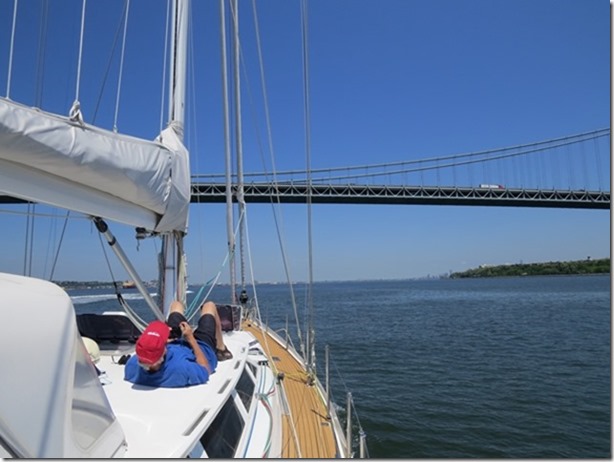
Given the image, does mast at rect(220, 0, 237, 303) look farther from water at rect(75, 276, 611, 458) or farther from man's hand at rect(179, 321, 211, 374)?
man's hand at rect(179, 321, 211, 374)

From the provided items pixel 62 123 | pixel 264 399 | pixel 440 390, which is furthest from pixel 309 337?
pixel 440 390

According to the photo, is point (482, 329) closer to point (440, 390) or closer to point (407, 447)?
point (440, 390)

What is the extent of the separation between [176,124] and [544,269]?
4090 inches

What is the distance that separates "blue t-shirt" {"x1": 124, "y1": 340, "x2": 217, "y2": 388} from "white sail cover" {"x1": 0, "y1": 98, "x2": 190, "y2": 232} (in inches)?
41.4

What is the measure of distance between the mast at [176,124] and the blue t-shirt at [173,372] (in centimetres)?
153

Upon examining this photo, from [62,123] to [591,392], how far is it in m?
9.91

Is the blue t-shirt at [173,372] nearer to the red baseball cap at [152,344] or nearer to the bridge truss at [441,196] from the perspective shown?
the red baseball cap at [152,344]

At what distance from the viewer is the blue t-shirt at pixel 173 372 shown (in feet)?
7.79

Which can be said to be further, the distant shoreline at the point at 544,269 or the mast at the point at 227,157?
the distant shoreline at the point at 544,269

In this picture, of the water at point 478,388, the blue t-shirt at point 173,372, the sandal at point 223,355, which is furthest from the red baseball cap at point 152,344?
the water at point 478,388

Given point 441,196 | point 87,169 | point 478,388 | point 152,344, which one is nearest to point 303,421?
point 152,344

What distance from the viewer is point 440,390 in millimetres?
8266

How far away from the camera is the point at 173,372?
2.42m

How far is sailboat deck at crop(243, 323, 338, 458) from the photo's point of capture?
115 inches
